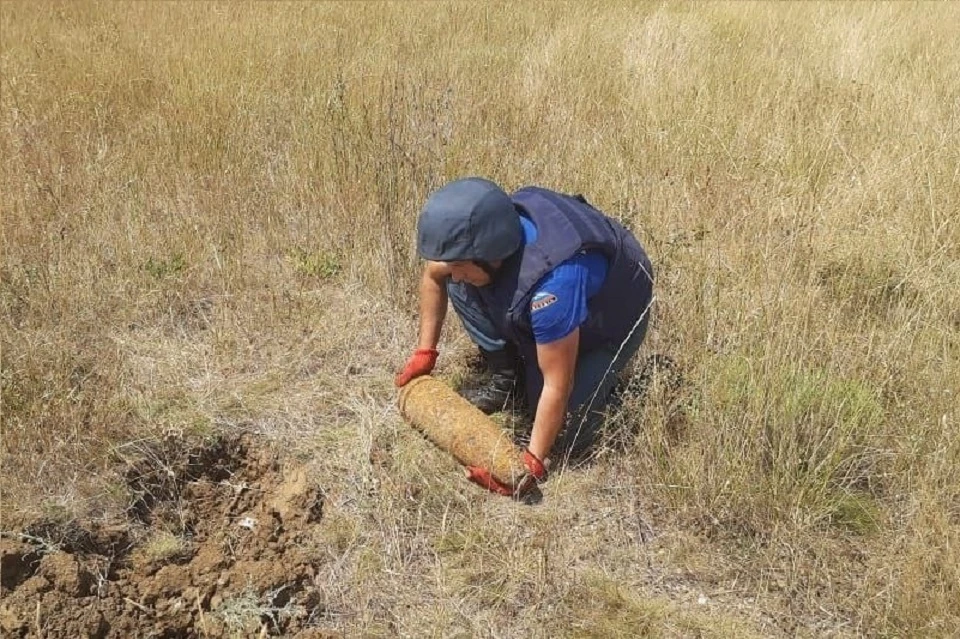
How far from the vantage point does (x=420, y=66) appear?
495 centimetres

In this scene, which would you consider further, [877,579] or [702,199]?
[702,199]

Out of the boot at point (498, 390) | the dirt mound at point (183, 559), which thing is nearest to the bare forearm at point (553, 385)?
the boot at point (498, 390)

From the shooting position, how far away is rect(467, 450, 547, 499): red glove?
7.82 ft

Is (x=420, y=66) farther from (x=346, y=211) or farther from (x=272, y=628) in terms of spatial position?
(x=272, y=628)

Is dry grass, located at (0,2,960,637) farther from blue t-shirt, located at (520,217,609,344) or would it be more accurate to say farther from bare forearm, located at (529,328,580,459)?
blue t-shirt, located at (520,217,609,344)

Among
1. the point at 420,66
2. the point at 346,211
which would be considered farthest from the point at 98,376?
Answer: the point at 420,66

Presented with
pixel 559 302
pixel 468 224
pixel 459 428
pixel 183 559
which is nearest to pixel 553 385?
pixel 559 302

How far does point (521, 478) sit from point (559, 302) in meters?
0.56

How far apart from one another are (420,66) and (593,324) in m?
3.00

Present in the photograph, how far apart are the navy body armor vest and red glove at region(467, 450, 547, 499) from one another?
0.36 meters

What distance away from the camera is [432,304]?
2826 millimetres

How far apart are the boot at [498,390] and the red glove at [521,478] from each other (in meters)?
0.41

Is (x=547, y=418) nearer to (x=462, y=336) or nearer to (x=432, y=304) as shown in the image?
(x=432, y=304)

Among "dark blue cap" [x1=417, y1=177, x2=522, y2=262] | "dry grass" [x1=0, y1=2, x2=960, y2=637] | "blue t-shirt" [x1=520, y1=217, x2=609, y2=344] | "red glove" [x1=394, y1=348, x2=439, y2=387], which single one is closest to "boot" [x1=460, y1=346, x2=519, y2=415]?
"red glove" [x1=394, y1=348, x2=439, y2=387]
